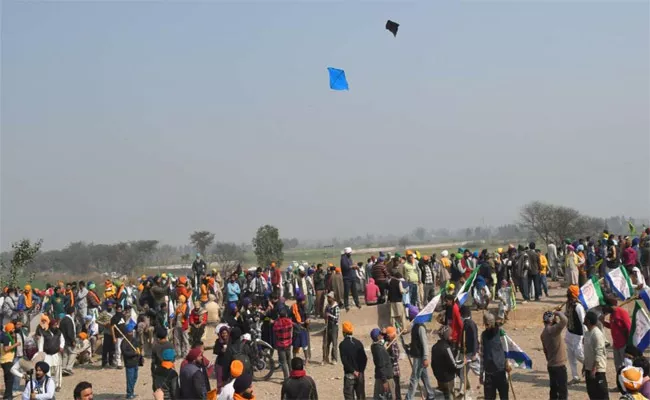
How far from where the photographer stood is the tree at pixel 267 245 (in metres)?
47.3

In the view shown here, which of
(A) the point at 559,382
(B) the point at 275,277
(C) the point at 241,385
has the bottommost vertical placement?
(A) the point at 559,382

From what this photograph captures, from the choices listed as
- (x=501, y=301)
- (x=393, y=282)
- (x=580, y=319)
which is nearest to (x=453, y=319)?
(x=580, y=319)

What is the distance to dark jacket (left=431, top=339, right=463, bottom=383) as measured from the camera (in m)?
9.87

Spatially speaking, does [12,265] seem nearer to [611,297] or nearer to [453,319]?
[453,319]

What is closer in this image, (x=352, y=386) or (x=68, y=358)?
(x=352, y=386)

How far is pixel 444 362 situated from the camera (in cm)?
989

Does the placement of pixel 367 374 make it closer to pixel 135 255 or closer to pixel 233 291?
pixel 233 291

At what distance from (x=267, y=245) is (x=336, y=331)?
32.6 meters

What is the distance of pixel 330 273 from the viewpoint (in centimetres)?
1942

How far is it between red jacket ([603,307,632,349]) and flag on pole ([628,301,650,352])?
9 cm

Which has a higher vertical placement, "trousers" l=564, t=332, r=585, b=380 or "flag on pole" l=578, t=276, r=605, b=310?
"flag on pole" l=578, t=276, r=605, b=310

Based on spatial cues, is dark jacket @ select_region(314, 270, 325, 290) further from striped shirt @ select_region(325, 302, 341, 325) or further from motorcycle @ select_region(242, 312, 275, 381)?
motorcycle @ select_region(242, 312, 275, 381)

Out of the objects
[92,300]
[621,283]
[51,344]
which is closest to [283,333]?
[51,344]

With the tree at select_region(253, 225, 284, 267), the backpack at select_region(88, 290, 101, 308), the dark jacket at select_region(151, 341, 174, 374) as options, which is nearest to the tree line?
the tree at select_region(253, 225, 284, 267)
